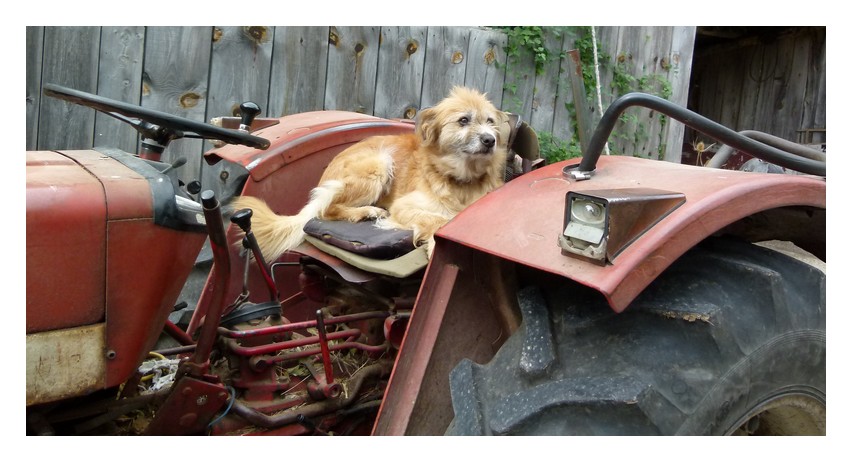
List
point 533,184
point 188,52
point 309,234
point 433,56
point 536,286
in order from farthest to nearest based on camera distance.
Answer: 1. point 433,56
2. point 188,52
3. point 309,234
4. point 533,184
5. point 536,286

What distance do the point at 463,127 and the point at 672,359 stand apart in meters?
1.86

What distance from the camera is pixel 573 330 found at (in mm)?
1113

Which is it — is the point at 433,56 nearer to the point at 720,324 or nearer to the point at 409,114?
the point at 409,114

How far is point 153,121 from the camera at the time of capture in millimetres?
1281

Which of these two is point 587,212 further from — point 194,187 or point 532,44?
point 532,44

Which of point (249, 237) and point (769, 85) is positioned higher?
point (769, 85)

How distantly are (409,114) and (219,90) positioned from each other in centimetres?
118

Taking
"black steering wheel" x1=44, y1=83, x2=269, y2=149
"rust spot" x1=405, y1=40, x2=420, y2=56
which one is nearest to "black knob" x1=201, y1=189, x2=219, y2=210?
"black steering wheel" x1=44, y1=83, x2=269, y2=149

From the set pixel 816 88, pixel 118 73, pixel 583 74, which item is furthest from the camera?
pixel 816 88

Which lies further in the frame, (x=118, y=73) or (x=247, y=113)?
(x=118, y=73)

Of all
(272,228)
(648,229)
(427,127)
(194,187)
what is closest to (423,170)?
(427,127)

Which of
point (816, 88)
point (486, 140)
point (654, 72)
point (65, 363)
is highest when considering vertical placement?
point (816, 88)

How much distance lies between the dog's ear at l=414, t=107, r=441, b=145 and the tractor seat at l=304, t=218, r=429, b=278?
97 cm

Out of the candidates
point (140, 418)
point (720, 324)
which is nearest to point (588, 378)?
point (720, 324)
